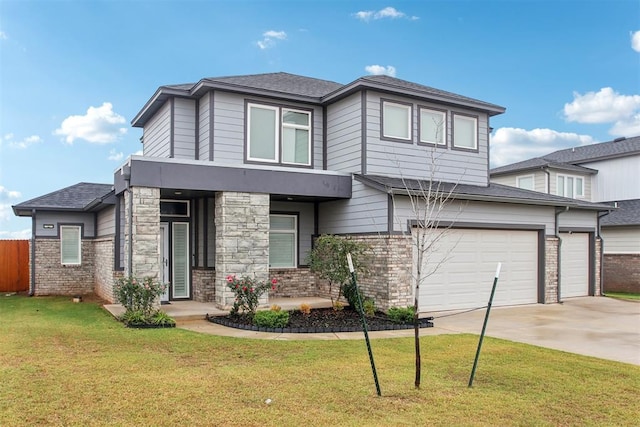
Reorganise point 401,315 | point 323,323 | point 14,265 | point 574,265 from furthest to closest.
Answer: point 14,265
point 574,265
point 401,315
point 323,323

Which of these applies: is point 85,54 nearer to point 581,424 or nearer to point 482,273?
point 482,273

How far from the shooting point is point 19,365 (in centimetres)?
683

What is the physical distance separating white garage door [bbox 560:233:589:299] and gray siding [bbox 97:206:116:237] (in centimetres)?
1388

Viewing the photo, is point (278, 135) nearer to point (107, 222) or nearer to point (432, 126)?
point (432, 126)

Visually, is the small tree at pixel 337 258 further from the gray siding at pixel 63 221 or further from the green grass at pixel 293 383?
the gray siding at pixel 63 221

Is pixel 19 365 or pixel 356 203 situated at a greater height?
pixel 356 203

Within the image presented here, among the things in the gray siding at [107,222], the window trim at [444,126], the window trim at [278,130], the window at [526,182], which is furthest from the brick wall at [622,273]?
the gray siding at [107,222]

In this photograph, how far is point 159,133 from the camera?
15188mm

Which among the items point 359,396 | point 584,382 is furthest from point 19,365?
point 584,382

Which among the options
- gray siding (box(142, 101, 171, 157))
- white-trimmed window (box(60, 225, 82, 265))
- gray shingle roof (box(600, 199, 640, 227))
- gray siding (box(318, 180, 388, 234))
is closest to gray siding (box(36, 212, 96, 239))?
white-trimmed window (box(60, 225, 82, 265))

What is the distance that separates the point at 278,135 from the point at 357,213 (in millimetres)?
3071

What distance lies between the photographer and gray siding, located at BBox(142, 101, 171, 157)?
560 inches

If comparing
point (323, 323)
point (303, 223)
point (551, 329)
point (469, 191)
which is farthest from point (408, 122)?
point (551, 329)

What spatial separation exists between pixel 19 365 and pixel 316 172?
26.2ft
